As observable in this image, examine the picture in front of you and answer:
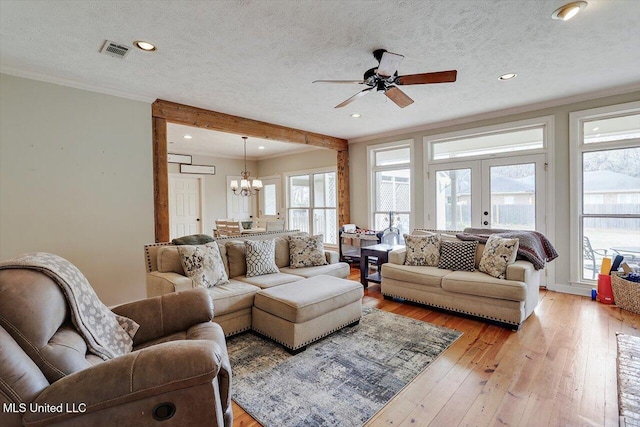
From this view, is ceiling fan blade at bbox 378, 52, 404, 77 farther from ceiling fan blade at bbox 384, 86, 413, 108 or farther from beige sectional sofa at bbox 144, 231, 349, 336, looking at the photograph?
beige sectional sofa at bbox 144, 231, 349, 336

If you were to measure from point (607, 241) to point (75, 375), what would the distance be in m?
5.41

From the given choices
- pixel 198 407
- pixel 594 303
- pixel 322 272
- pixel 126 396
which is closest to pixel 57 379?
pixel 126 396

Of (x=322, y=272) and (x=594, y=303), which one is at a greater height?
(x=322, y=272)

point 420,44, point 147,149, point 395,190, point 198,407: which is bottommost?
point 198,407

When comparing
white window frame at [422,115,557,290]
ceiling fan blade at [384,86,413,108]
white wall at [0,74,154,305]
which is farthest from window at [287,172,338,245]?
white wall at [0,74,154,305]

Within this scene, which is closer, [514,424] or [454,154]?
[514,424]

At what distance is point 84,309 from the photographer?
140 cm

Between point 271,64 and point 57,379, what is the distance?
2728mm

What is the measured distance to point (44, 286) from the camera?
122 cm

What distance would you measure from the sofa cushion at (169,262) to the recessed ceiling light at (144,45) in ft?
5.90

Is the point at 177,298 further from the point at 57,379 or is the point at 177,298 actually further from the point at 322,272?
the point at 322,272

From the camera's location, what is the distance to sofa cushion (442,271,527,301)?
291 cm

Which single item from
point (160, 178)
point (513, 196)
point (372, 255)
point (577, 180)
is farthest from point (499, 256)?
point (160, 178)

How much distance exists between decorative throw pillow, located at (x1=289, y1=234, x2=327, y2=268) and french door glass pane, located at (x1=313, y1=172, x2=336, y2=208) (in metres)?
3.31
